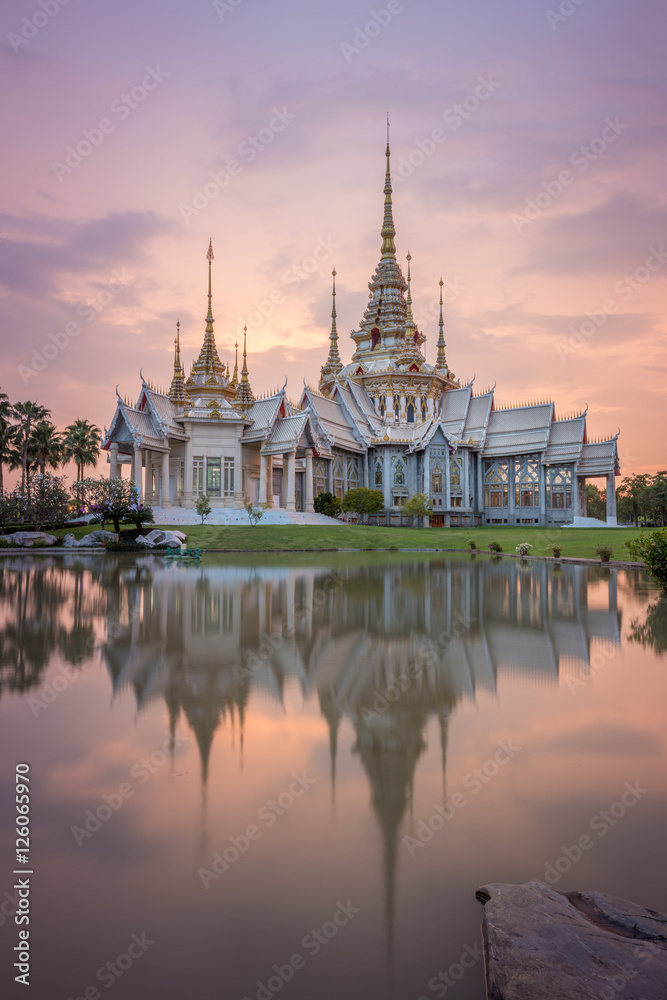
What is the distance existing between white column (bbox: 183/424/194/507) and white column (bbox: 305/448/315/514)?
8168mm

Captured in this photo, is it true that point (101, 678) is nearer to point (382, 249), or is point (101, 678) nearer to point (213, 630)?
point (213, 630)

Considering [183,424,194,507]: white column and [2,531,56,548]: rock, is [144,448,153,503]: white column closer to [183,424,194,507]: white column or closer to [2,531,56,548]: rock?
[183,424,194,507]: white column

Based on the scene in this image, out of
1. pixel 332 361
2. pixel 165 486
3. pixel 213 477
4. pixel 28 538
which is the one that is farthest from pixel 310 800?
pixel 332 361

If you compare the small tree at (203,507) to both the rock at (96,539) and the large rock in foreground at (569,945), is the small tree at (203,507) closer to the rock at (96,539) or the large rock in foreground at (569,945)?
the rock at (96,539)

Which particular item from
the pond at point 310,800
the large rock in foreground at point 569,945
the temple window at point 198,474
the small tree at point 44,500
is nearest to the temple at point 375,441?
the temple window at point 198,474

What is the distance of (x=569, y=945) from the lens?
2.40m

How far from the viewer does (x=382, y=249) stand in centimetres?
6262

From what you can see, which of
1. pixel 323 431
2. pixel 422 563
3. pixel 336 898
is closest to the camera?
pixel 336 898

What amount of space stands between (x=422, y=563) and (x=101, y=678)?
61.8 feet

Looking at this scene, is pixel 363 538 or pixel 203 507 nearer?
pixel 363 538

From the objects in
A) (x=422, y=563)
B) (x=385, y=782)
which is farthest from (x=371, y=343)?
(x=385, y=782)

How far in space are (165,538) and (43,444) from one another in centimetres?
1922

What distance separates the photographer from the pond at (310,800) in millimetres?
2510

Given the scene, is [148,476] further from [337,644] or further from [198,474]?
[337,644]
